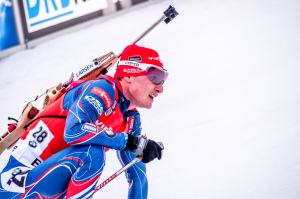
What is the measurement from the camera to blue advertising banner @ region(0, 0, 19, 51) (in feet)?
19.7

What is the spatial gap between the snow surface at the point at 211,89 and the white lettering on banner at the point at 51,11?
308 mm

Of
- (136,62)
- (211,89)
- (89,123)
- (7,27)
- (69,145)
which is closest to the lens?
(89,123)

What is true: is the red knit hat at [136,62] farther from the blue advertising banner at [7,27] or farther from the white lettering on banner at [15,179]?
the blue advertising banner at [7,27]

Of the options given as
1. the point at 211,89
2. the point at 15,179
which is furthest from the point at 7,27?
the point at 15,179

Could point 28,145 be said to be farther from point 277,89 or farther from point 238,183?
point 277,89

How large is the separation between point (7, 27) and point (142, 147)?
441cm

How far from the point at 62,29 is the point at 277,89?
3.61 metres

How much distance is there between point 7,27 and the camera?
6.07 metres

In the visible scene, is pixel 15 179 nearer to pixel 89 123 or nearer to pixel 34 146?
pixel 34 146

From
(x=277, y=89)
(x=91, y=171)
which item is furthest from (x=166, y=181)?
(x=277, y=89)

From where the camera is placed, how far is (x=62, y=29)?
6305 mm

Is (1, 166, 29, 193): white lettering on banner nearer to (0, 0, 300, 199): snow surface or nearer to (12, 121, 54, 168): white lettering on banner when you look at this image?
(12, 121, 54, 168): white lettering on banner

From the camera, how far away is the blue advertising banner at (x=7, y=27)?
19.7 ft

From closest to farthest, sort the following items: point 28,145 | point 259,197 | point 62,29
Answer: point 28,145 → point 259,197 → point 62,29
